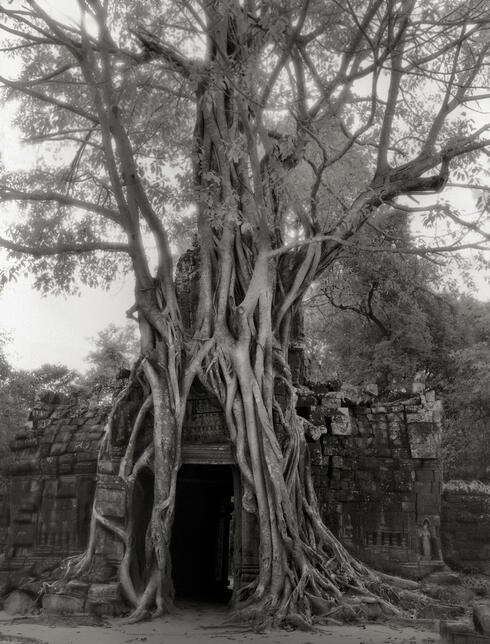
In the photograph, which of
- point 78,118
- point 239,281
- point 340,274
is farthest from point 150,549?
point 340,274

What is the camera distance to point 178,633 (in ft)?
17.3

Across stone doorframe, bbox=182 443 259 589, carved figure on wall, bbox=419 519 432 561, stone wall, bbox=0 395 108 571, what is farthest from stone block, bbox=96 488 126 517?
carved figure on wall, bbox=419 519 432 561

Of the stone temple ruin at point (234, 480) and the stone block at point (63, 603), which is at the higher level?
the stone temple ruin at point (234, 480)

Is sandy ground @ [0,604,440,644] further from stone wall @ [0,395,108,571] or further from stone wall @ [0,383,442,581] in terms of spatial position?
stone wall @ [0,395,108,571]

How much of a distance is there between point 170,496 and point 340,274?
6.39m

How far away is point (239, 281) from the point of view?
24.3 ft

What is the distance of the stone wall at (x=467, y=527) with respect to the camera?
7109 mm

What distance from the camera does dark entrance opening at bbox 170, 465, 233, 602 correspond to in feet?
28.3

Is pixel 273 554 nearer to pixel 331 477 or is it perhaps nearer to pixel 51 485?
pixel 331 477

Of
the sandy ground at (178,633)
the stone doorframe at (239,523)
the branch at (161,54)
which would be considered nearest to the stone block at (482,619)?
the sandy ground at (178,633)

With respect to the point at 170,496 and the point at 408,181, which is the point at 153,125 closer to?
the point at 408,181

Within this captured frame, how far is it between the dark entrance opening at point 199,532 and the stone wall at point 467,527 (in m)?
2.65

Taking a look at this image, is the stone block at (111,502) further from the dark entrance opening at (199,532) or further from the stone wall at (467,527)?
the stone wall at (467,527)

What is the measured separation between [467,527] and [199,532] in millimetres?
3876
